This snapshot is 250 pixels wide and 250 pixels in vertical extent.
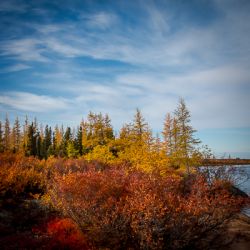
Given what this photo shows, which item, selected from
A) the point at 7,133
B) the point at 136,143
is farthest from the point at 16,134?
the point at 136,143

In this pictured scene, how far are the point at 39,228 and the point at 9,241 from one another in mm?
1604

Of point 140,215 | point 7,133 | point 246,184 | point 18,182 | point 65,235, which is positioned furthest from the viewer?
point 7,133

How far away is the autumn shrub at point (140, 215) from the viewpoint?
6.52 m

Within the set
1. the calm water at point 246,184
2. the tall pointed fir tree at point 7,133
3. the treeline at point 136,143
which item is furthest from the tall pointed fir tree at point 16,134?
the calm water at point 246,184

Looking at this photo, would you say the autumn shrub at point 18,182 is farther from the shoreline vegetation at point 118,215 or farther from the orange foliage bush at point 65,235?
the orange foliage bush at point 65,235

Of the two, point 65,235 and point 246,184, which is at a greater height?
point 65,235

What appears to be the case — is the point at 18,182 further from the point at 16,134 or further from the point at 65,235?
the point at 16,134

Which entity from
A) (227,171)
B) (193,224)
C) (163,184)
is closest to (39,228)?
(163,184)

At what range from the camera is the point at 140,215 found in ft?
21.4

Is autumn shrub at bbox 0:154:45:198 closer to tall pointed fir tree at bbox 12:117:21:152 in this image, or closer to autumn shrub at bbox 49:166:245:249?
autumn shrub at bbox 49:166:245:249

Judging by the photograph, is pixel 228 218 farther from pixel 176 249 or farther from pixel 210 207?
pixel 176 249

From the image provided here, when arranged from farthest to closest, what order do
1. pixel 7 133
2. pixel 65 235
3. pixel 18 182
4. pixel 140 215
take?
pixel 7 133, pixel 18 182, pixel 65 235, pixel 140 215

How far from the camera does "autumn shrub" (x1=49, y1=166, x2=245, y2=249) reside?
21.4ft

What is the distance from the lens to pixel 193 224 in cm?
690
